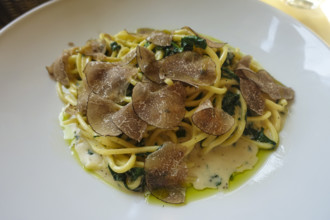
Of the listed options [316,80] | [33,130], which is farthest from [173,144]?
[316,80]

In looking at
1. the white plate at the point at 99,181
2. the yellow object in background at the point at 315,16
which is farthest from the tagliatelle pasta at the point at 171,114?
the yellow object in background at the point at 315,16

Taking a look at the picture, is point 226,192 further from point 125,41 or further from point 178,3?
point 178,3

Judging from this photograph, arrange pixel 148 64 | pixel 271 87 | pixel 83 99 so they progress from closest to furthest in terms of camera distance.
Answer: pixel 148 64, pixel 83 99, pixel 271 87

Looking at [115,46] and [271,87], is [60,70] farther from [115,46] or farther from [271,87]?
[271,87]

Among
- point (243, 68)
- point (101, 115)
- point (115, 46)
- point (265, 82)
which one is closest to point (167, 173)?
point (101, 115)

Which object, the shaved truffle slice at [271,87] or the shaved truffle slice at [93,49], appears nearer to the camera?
the shaved truffle slice at [271,87]

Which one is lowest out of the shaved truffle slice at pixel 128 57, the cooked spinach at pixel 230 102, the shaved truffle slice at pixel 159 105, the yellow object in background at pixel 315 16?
the cooked spinach at pixel 230 102

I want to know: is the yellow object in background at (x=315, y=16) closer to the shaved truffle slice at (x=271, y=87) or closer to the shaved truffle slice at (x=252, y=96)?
the shaved truffle slice at (x=271, y=87)

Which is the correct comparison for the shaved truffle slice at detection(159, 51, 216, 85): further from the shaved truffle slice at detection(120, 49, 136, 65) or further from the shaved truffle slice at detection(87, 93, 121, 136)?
the shaved truffle slice at detection(87, 93, 121, 136)
